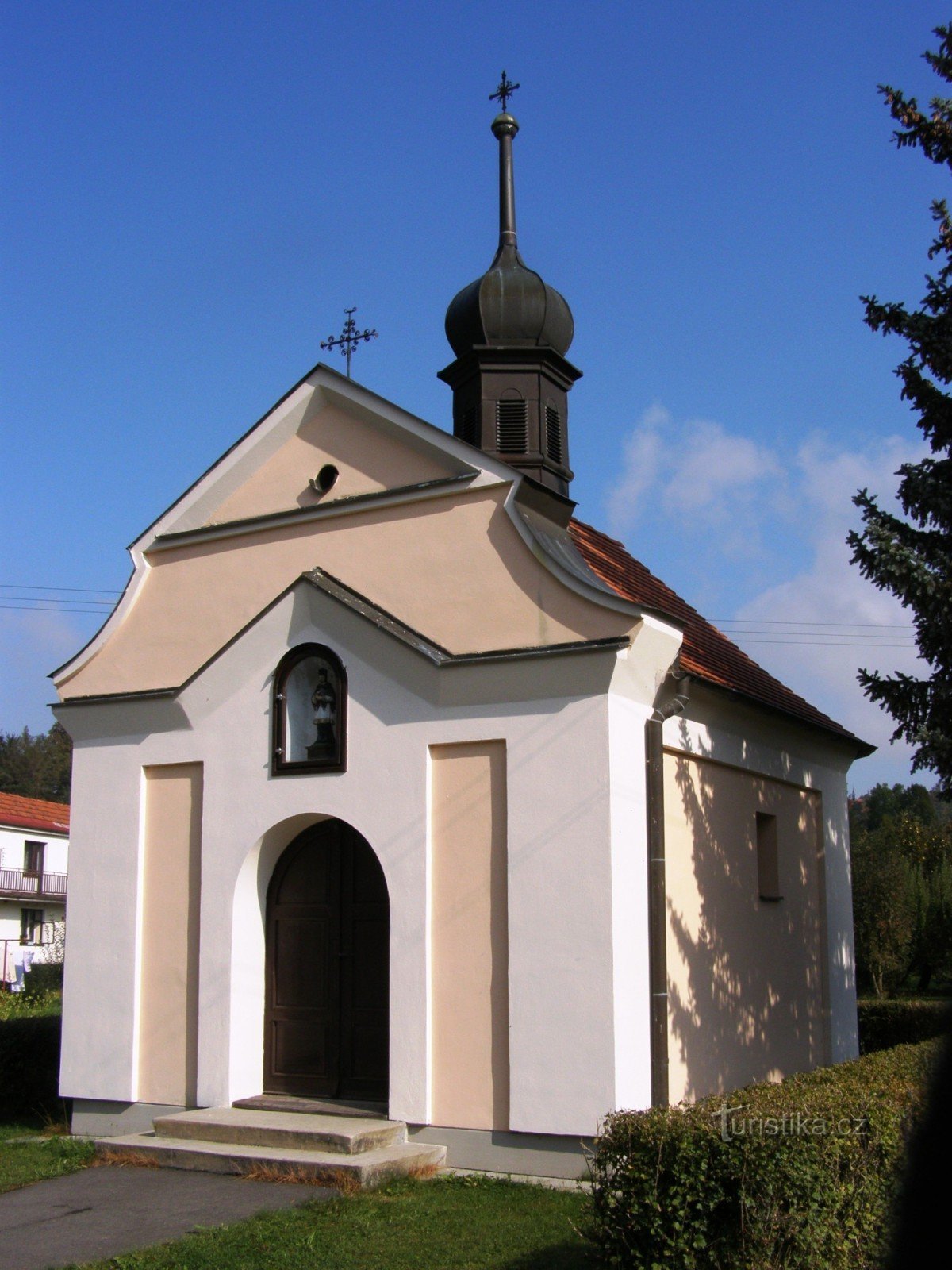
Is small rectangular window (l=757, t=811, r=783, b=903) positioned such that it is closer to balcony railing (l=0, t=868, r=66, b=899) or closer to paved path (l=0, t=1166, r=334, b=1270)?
paved path (l=0, t=1166, r=334, b=1270)

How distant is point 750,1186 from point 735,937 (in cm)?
595

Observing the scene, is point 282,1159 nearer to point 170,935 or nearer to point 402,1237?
point 402,1237

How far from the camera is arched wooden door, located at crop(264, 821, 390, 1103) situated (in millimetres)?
11305

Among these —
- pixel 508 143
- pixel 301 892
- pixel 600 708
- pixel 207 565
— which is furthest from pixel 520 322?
pixel 301 892

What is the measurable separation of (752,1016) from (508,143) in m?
10.2

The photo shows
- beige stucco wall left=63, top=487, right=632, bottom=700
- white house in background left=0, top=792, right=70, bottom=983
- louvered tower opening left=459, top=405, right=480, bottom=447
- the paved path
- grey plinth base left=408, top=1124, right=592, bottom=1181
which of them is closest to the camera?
the paved path

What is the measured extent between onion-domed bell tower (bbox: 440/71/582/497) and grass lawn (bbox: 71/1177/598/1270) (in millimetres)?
7209

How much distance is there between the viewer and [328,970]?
38.0 ft

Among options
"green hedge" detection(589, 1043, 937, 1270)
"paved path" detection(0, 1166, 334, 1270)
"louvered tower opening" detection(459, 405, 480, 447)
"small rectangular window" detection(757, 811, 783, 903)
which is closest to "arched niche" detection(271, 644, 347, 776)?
"louvered tower opening" detection(459, 405, 480, 447)

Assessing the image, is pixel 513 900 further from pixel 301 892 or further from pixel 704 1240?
pixel 704 1240

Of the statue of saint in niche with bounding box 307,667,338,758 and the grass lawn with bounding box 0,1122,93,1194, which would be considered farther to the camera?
the statue of saint in niche with bounding box 307,667,338,758

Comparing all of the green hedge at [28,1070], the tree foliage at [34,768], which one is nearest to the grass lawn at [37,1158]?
the green hedge at [28,1070]

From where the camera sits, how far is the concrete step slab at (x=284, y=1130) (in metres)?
9.75

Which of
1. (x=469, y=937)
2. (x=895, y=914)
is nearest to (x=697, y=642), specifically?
(x=469, y=937)
